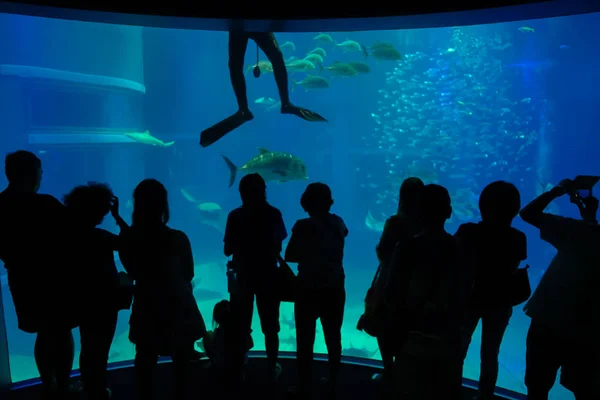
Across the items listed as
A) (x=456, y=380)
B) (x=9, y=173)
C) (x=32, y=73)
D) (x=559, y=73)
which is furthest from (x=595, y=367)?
(x=559, y=73)

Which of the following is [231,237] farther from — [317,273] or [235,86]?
[235,86]

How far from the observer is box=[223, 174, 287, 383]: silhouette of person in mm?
2654

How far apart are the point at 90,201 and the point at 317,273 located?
4.60ft

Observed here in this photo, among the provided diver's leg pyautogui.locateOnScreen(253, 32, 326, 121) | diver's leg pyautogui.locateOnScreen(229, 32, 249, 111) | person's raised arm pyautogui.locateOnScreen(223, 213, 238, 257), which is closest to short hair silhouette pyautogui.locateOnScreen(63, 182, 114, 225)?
person's raised arm pyautogui.locateOnScreen(223, 213, 238, 257)

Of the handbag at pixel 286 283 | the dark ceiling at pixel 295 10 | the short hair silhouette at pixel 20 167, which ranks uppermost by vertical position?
the dark ceiling at pixel 295 10

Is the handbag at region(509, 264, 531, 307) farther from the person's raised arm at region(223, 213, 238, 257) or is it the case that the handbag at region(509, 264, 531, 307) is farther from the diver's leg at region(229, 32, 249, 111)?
the diver's leg at region(229, 32, 249, 111)

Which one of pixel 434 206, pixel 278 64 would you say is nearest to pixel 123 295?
pixel 434 206

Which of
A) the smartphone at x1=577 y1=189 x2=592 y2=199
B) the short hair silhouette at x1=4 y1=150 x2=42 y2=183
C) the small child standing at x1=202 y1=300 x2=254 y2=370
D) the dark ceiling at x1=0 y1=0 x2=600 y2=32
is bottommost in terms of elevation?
the small child standing at x1=202 y1=300 x2=254 y2=370

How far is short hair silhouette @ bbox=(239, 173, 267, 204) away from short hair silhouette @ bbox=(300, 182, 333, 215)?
0.95ft

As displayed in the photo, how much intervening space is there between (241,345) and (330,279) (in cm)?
80

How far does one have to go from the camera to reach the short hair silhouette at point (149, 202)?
7.36ft

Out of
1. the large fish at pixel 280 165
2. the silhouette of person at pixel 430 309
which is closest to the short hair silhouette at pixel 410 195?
the silhouette of person at pixel 430 309

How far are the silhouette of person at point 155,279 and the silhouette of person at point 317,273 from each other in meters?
0.70

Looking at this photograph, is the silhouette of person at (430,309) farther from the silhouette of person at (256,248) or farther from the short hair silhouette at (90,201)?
the short hair silhouette at (90,201)
